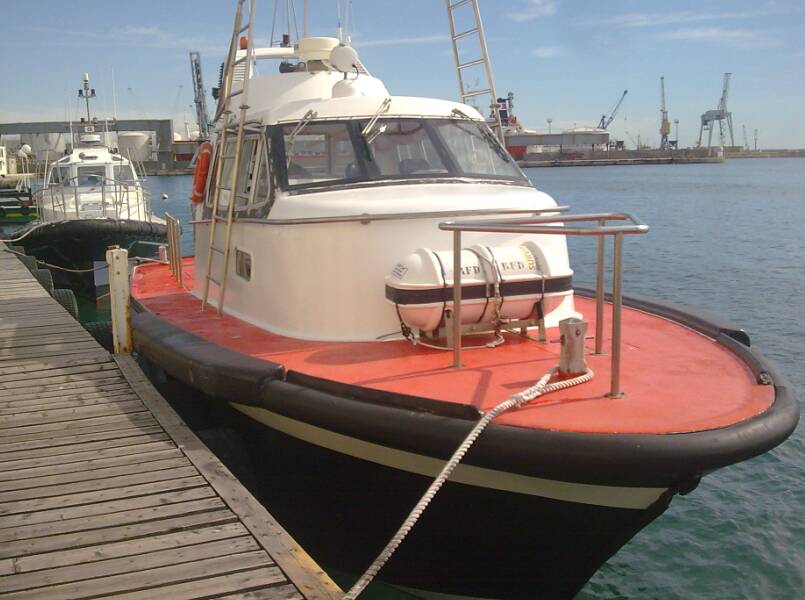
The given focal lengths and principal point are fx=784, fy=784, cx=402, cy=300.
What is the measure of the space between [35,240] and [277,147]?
11605 mm

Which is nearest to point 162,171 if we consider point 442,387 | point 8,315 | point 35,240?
point 35,240

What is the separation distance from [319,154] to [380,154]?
1.47 feet

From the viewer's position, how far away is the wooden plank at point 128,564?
3059mm

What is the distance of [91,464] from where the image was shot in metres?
4.24

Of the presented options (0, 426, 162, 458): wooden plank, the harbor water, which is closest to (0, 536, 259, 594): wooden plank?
(0, 426, 162, 458): wooden plank

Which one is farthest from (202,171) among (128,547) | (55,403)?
(128,547)

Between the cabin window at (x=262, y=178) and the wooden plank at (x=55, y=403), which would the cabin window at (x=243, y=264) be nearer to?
the cabin window at (x=262, y=178)

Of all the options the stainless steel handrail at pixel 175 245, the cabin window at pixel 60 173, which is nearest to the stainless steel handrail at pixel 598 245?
the stainless steel handrail at pixel 175 245

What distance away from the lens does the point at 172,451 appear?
4.43 metres

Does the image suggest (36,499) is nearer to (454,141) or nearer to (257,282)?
(257,282)

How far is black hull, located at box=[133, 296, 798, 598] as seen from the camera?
336 centimetres

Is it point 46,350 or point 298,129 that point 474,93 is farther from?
point 46,350

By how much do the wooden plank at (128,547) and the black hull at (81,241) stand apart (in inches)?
480

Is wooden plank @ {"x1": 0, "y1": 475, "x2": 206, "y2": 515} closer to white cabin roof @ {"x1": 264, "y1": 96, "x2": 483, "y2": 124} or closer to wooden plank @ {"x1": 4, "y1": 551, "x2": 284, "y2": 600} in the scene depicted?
wooden plank @ {"x1": 4, "y1": 551, "x2": 284, "y2": 600}
